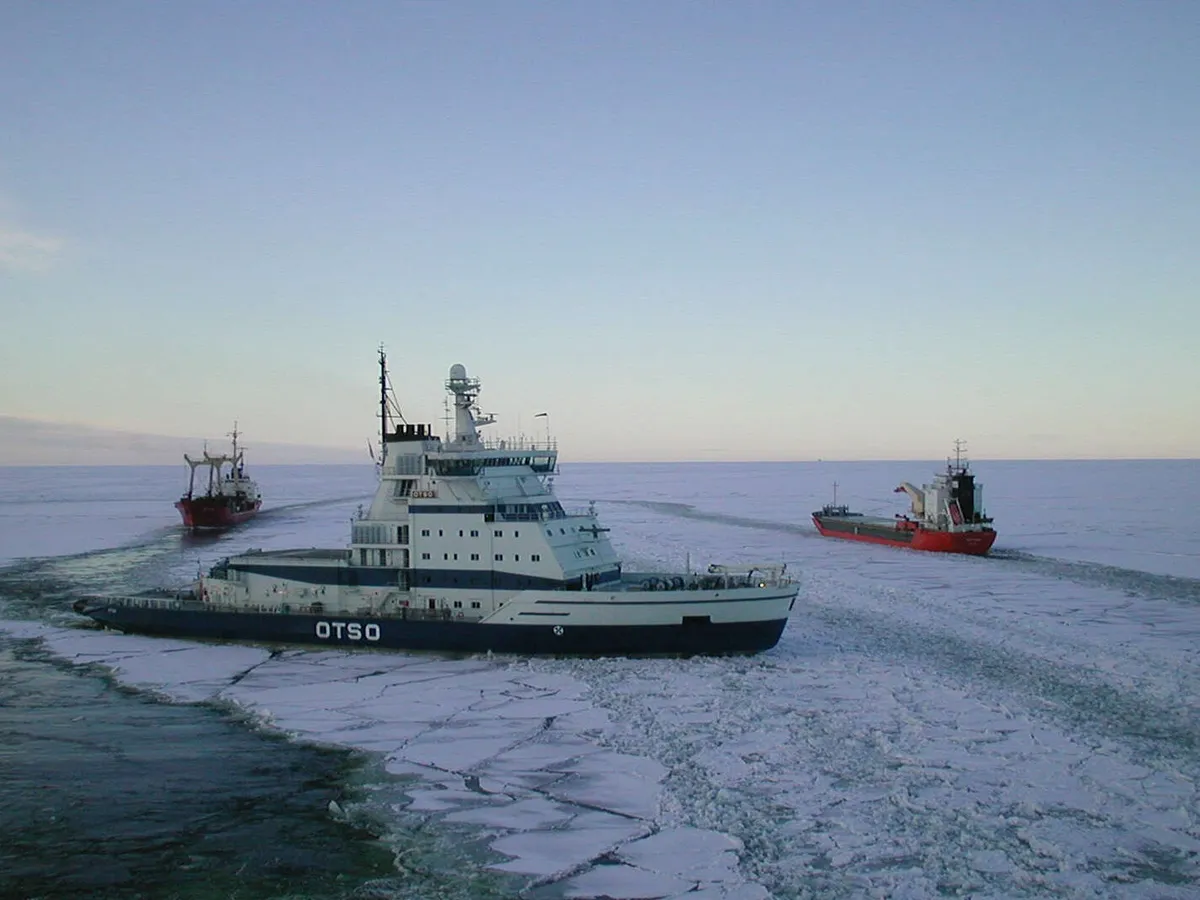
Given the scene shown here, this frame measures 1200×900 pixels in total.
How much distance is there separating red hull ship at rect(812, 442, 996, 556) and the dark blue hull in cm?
2974

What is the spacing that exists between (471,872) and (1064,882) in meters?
7.59

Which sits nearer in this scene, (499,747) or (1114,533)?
(499,747)

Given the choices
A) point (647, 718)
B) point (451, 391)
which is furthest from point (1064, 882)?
point (451, 391)

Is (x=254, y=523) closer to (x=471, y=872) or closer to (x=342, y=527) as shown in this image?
(x=342, y=527)

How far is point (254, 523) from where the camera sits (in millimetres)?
77125

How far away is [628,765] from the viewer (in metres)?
15.9

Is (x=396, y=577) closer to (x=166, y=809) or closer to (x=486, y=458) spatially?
(x=486, y=458)

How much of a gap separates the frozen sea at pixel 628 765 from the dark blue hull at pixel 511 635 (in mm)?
503

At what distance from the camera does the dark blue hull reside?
23750mm

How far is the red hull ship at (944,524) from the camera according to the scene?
49938 millimetres

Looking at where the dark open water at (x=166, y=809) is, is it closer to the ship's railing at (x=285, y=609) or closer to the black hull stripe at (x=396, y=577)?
the ship's railing at (x=285, y=609)

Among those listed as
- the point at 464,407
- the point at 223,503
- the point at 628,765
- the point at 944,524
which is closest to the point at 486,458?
the point at 464,407

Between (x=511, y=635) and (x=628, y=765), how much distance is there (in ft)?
28.4

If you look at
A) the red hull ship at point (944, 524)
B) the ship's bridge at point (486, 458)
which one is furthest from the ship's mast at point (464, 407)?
the red hull ship at point (944, 524)
